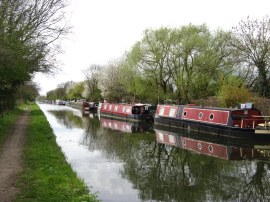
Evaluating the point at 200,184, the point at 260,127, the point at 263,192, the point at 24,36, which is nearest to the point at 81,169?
the point at 200,184

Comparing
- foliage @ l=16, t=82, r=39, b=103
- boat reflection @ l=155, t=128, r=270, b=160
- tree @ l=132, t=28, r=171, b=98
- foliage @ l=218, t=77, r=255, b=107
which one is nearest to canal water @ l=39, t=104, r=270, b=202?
boat reflection @ l=155, t=128, r=270, b=160

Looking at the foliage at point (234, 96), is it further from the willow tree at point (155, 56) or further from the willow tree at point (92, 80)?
the willow tree at point (92, 80)

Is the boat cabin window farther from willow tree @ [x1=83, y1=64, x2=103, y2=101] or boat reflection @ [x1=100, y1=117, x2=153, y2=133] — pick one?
willow tree @ [x1=83, y1=64, x2=103, y2=101]

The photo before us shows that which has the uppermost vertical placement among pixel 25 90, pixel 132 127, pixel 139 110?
pixel 25 90

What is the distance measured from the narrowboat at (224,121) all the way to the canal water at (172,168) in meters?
0.62

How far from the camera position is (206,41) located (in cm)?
3353

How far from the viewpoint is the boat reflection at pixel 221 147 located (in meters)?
15.3

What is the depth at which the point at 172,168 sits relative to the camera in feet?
41.1

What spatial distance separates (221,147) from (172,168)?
5.66 m

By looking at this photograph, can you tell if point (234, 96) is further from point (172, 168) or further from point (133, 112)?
point (172, 168)

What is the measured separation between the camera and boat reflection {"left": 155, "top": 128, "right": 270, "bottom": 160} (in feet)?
50.3

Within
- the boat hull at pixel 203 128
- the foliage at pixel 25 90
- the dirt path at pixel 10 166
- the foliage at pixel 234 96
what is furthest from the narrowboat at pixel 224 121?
the foliage at pixel 25 90

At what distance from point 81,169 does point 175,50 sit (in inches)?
972

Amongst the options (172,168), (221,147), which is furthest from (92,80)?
(172,168)
